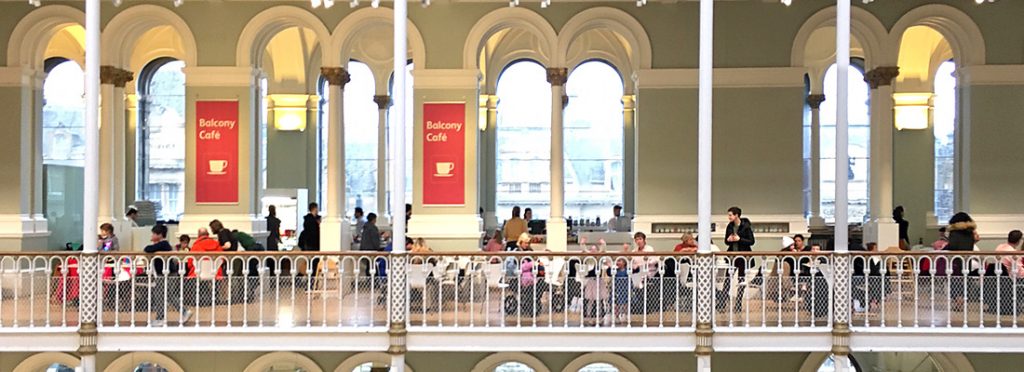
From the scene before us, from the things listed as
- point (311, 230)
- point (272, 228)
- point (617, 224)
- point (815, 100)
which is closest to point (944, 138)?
point (815, 100)

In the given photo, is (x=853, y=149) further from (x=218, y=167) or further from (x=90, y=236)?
(x=90, y=236)

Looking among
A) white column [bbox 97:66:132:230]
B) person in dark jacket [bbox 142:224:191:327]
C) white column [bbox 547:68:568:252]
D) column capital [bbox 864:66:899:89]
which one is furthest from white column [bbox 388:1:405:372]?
column capital [bbox 864:66:899:89]

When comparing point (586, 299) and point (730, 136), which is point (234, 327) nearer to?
point (586, 299)

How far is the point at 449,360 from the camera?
44.2ft

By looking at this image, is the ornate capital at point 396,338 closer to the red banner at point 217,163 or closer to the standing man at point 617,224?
the red banner at point 217,163

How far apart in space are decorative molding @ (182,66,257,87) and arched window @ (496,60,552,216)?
7.81 metres

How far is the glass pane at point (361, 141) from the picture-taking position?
21.1 meters

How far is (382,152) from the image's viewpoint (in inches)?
769

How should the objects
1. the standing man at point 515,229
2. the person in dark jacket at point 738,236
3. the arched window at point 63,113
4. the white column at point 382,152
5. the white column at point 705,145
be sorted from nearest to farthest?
the white column at point 705,145, the person in dark jacket at point 738,236, the standing man at point 515,229, the white column at point 382,152, the arched window at point 63,113

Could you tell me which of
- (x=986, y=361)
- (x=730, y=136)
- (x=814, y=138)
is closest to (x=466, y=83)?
(x=730, y=136)

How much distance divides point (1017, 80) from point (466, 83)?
822 centimetres

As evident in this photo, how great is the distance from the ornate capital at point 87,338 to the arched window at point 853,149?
49.3ft

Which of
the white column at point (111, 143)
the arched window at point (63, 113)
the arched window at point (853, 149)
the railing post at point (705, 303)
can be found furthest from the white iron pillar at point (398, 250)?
the arched window at point (853, 149)

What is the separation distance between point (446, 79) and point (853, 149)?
10464 mm
